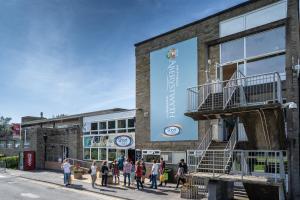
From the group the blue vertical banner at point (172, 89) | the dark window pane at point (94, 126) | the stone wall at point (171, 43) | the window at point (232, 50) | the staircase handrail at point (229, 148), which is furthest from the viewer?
the dark window pane at point (94, 126)

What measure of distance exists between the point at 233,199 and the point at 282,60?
653 cm

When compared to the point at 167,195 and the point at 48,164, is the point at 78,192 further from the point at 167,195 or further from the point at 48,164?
the point at 48,164

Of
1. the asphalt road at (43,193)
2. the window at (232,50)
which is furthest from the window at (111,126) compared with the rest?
the window at (232,50)

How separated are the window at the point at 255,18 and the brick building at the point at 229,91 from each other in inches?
1.9

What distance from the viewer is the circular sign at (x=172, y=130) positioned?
21.6 meters

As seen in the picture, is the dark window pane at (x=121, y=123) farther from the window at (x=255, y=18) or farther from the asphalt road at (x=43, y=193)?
the window at (x=255, y=18)

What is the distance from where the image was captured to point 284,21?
16484 mm

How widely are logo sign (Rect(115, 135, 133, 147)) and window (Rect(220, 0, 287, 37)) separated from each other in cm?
1068

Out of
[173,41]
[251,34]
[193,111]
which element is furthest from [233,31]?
[193,111]

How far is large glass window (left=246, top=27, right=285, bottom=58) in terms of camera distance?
54.3 ft

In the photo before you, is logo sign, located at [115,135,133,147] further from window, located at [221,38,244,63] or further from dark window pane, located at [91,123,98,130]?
window, located at [221,38,244,63]

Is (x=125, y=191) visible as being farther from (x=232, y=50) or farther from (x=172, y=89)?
(x=232, y=50)

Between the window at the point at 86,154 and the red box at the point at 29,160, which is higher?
the window at the point at 86,154

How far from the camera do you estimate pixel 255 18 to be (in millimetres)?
17891
